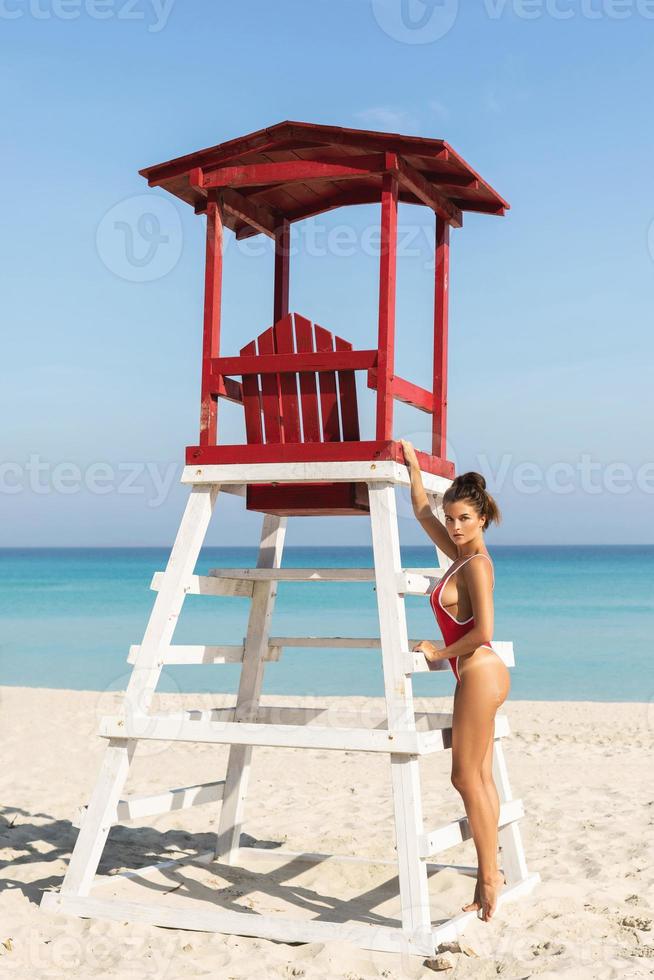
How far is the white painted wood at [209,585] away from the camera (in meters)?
5.51

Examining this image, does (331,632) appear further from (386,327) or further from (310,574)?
(386,327)

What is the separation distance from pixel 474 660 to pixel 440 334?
2.05 meters

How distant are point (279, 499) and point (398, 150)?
1905 mm

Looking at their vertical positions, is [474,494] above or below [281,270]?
below

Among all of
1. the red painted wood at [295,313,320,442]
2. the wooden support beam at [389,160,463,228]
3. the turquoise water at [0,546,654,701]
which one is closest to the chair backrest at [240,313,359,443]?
the red painted wood at [295,313,320,442]

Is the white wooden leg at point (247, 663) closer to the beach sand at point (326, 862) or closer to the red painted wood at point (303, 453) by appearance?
the beach sand at point (326, 862)

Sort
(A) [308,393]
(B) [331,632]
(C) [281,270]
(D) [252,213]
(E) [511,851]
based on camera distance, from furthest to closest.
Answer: (B) [331,632] → (C) [281,270] → (D) [252,213] → (E) [511,851] → (A) [308,393]

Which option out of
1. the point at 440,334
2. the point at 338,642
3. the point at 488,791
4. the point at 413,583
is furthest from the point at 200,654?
the point at 440,334

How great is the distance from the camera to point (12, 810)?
26.7ft

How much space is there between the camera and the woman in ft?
16.3

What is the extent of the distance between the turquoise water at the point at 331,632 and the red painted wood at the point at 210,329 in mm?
1786

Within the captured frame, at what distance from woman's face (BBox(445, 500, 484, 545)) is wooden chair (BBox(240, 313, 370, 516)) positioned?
63 cm

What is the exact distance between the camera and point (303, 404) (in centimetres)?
556

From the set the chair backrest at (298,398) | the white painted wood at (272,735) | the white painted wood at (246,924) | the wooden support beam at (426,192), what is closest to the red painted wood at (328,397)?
the chair backrest at (298,398)
